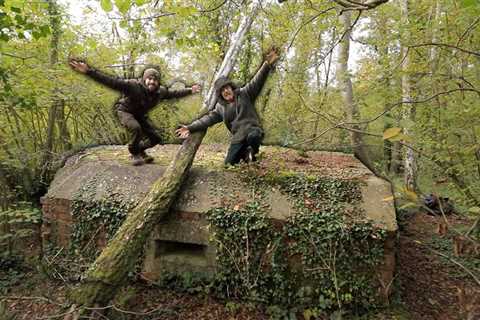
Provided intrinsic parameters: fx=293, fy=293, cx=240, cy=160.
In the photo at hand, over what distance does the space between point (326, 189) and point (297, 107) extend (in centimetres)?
571

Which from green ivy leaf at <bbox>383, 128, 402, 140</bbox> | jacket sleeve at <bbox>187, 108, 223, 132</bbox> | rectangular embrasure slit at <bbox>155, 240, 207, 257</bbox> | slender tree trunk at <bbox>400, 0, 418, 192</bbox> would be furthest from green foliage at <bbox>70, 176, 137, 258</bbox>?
slender tree trunk at <bbox>400, 0, 418, 192</bbox>

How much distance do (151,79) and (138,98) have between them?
0.39 m

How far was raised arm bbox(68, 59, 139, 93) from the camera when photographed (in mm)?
3920

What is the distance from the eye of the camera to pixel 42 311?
394 cm

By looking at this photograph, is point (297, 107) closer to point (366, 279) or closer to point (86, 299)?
point (366, 279)

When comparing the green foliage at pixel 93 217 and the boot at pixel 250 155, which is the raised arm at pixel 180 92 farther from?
the green foliage at pixel 93 217

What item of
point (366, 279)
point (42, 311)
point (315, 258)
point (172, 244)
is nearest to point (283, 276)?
point (315, 258)

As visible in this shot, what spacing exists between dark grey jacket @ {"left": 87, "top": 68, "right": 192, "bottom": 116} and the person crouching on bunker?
27.0 inches

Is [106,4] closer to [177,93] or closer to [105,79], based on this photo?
[105,79]

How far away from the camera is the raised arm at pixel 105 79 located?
3.92 m

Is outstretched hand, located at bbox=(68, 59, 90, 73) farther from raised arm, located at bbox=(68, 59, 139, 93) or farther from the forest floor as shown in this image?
the forest floor

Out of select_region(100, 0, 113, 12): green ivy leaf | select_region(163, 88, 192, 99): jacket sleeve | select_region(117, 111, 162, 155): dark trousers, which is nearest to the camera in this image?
select_region(100, 0, 113, 12): green ivy leaf

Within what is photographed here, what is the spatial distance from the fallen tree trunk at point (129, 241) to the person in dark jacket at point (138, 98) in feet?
2.60

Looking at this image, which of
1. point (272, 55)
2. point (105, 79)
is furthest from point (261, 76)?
point (105, 79)
